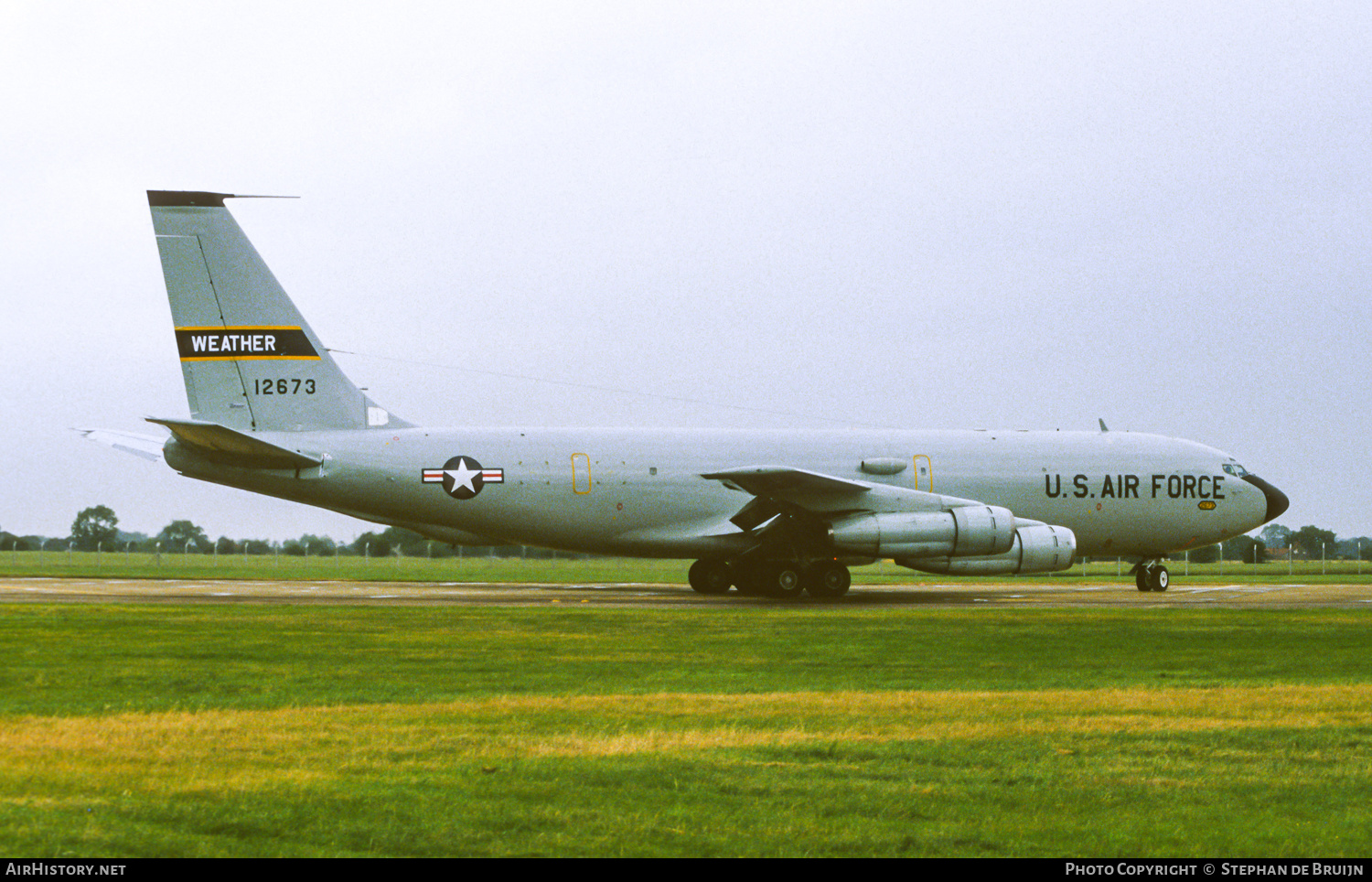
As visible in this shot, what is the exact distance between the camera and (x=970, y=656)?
13438mm

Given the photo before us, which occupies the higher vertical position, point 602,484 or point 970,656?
point 602,484

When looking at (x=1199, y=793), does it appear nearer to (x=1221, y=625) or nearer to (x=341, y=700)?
(x=341, y=700)

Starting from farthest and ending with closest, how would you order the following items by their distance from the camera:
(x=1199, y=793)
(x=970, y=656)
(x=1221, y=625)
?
1. (x=1221, y=625)
2. (x=970, y=656)
3. (x=1199, y=793)

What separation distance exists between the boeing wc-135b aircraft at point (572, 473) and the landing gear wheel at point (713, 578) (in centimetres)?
4

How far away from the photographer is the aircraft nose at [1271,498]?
1166 inches

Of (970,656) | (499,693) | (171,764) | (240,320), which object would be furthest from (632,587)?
(171,764)

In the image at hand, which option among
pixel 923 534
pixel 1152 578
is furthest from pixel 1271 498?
pixel 923 534

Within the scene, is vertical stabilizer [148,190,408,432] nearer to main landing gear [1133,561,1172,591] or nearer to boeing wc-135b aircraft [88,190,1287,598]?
boeing wc-135b aircraft [88,190,1287,598]

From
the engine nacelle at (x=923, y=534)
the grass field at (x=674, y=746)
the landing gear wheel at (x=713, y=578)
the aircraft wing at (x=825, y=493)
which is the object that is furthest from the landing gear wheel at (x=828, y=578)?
the grass field at (x=674, y=746)

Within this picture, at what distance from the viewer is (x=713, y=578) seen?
27.0 meters

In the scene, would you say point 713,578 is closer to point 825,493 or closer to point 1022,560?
point 825,493

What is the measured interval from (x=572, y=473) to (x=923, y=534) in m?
6.84

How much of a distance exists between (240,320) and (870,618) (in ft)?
43.6

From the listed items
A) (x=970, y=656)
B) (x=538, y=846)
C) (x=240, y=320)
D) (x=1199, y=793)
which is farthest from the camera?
(x=240, y=320)
